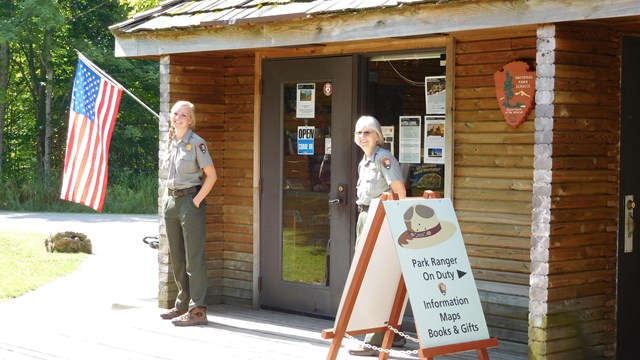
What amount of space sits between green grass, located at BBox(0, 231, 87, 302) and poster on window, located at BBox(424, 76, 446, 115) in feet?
16.5

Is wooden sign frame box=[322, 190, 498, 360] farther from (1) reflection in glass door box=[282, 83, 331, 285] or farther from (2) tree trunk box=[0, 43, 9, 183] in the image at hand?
(2) tree trunk box=[0, 43, 9, 183]

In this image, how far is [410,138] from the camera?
8648mm

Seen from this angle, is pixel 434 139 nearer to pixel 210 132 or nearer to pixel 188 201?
pixel 188 201

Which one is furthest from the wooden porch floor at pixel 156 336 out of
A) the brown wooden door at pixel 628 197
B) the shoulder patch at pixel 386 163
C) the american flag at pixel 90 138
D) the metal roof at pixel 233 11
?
the metal roof at pixel 233 11

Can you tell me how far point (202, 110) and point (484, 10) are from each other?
154 inches

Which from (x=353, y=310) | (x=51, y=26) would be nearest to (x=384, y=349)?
(x=353, y=310)

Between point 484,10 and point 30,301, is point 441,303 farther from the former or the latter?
point 30,301

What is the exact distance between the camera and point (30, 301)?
10773 millimetres

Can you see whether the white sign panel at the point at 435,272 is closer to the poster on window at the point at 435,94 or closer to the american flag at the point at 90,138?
the poster on window at the point at 435,94

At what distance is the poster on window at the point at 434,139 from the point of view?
8414 millimetres

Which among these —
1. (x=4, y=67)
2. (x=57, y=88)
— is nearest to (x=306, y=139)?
(x=4, y=67)

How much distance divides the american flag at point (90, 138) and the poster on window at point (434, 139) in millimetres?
3272

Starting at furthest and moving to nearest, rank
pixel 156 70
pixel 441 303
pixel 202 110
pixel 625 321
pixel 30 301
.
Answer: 1. pixel 156 70
2. pixel 30 301
3. pixel 202 110
4. pixel 625 321
5. pixel 441 303

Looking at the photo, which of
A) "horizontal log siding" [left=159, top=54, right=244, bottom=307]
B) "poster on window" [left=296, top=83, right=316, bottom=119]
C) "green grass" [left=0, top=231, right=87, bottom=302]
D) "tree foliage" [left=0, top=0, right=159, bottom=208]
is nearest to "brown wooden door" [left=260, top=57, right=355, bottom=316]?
"poster on window" [left=296, top=83, right=316, bottom=119]
